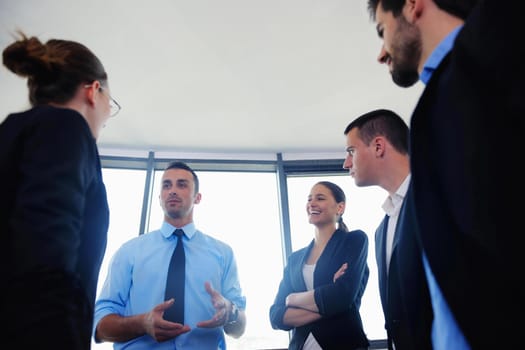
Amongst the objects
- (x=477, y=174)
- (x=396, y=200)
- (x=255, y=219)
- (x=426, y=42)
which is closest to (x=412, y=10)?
(x=426, y=42)

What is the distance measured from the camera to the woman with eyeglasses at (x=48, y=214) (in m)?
0.61

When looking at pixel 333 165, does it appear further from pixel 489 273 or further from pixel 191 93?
pixel 489 273

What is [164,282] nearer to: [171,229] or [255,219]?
[171,229]

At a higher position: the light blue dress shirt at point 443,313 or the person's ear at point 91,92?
the person's ear at point 91,92

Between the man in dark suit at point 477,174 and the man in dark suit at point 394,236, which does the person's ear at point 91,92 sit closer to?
the man in dark suit at point 477,174

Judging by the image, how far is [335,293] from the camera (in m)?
1.86

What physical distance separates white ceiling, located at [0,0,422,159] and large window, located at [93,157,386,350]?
0.46m

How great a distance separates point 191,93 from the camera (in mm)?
3361

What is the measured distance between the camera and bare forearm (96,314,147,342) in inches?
62.4

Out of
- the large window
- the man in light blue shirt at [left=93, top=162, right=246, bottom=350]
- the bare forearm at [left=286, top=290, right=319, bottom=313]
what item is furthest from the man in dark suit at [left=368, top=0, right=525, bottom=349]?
the large window

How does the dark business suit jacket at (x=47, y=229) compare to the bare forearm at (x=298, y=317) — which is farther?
the bare forearm at (x=298, y=317)

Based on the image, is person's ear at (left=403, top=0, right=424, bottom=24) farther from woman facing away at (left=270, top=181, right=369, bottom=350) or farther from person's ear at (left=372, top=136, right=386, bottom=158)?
woman facing away at (left=270, top=181, right=369, bottom=350)

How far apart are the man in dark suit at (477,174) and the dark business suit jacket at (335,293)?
4.43 ft

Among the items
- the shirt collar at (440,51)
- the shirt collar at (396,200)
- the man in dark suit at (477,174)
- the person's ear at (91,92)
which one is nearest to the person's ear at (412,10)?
the shirt collar at (440,51)
